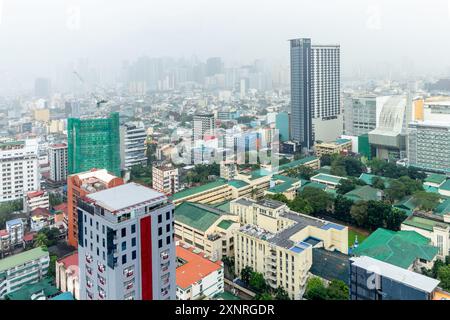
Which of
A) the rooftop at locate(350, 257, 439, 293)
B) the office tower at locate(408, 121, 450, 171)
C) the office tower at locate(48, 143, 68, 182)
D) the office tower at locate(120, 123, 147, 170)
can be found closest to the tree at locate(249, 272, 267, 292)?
the rooftop at locate(350, 257, 439, 293)

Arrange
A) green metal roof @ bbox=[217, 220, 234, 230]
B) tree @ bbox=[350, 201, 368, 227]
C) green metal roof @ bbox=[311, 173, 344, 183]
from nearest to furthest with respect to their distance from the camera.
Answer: green metal roof @ bbox=[217, 220, 234, 230]
tree @ bbox=[350, 201, 368, 227]
green metal roof @ bbox=[311, 173, 344, 183]

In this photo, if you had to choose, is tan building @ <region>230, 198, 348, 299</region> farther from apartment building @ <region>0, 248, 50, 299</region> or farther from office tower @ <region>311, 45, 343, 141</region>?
office tower @ <region>311, 45, 343, 141</region>

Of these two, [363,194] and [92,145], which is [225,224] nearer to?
[363,194]

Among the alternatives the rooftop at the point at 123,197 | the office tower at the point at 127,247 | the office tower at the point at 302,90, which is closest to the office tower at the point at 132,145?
the office tower at the point at 302,90

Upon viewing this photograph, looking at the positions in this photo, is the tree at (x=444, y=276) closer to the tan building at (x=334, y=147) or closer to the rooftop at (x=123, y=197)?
the rooftop at (x=123, y=197)

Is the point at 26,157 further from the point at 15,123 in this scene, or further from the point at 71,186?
the point at 15,123
